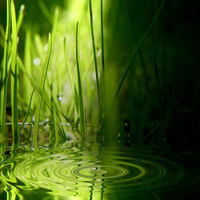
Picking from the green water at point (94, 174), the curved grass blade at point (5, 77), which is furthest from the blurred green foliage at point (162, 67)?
the curved grass blade at point (5, 77)

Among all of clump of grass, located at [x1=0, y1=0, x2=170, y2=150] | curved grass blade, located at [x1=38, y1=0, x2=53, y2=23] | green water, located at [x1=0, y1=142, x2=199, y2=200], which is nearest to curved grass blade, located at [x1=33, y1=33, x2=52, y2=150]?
clump of grass, located at [x1=0, y1=0, x2=170, y2=150]

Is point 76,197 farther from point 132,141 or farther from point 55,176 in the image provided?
point 132,141

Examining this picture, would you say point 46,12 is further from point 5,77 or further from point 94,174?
point 94,174

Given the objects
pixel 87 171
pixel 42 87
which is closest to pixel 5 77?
pixel 42 87

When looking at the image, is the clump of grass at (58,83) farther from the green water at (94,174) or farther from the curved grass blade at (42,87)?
the green water at (94,174)

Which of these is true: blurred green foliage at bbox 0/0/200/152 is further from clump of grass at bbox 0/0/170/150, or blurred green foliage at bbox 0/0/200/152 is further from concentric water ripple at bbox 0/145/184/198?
concentric water ripple at bbox 0/145/184/198

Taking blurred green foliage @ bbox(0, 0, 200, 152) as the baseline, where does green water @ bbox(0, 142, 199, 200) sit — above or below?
below

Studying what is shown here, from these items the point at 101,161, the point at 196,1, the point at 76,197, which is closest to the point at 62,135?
the point at 101,161

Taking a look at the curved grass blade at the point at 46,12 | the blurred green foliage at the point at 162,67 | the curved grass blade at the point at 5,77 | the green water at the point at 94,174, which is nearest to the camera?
the green water at the point at 94,174
